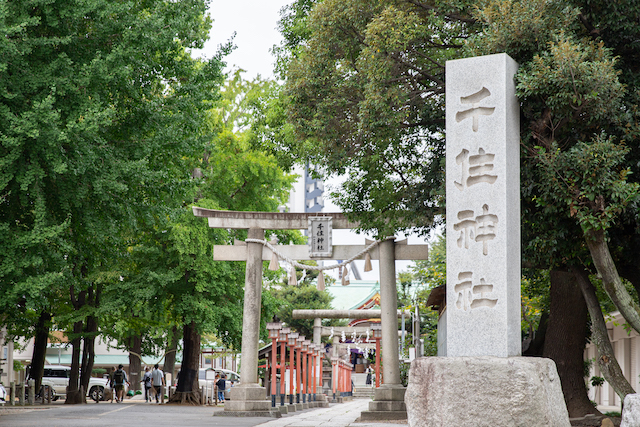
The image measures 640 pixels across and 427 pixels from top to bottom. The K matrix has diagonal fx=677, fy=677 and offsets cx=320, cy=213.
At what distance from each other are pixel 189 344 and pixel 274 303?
10.6 feet

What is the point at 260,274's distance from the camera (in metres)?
18.3

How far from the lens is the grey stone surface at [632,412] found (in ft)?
24.8

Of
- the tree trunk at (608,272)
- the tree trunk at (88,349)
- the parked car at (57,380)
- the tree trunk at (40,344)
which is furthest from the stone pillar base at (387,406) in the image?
the parked car at (57,380)

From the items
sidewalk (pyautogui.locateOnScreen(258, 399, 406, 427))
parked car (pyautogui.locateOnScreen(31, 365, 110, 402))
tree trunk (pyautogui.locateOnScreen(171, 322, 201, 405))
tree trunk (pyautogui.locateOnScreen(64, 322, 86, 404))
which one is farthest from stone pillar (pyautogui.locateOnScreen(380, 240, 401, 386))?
parked car (pyautogui.locateOnScreen(31, 365, 110, 402))

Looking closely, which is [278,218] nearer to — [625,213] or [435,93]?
[435,93]

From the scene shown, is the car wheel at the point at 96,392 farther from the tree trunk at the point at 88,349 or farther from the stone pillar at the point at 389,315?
the stone pillar at the point at 389,315

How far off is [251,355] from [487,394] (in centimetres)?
1180

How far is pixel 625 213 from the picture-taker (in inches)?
376

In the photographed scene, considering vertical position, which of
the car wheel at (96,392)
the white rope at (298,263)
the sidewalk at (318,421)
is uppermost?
the white rope at (298,263)

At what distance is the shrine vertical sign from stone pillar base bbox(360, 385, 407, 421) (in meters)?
8.74

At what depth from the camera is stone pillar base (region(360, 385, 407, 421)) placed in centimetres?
1586

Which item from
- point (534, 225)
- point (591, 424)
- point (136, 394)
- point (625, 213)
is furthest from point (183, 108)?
point (136, 394)

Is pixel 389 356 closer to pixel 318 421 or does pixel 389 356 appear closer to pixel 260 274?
pixel 318 421

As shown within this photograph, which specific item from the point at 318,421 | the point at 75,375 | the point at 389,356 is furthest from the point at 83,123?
the point at 75,375
